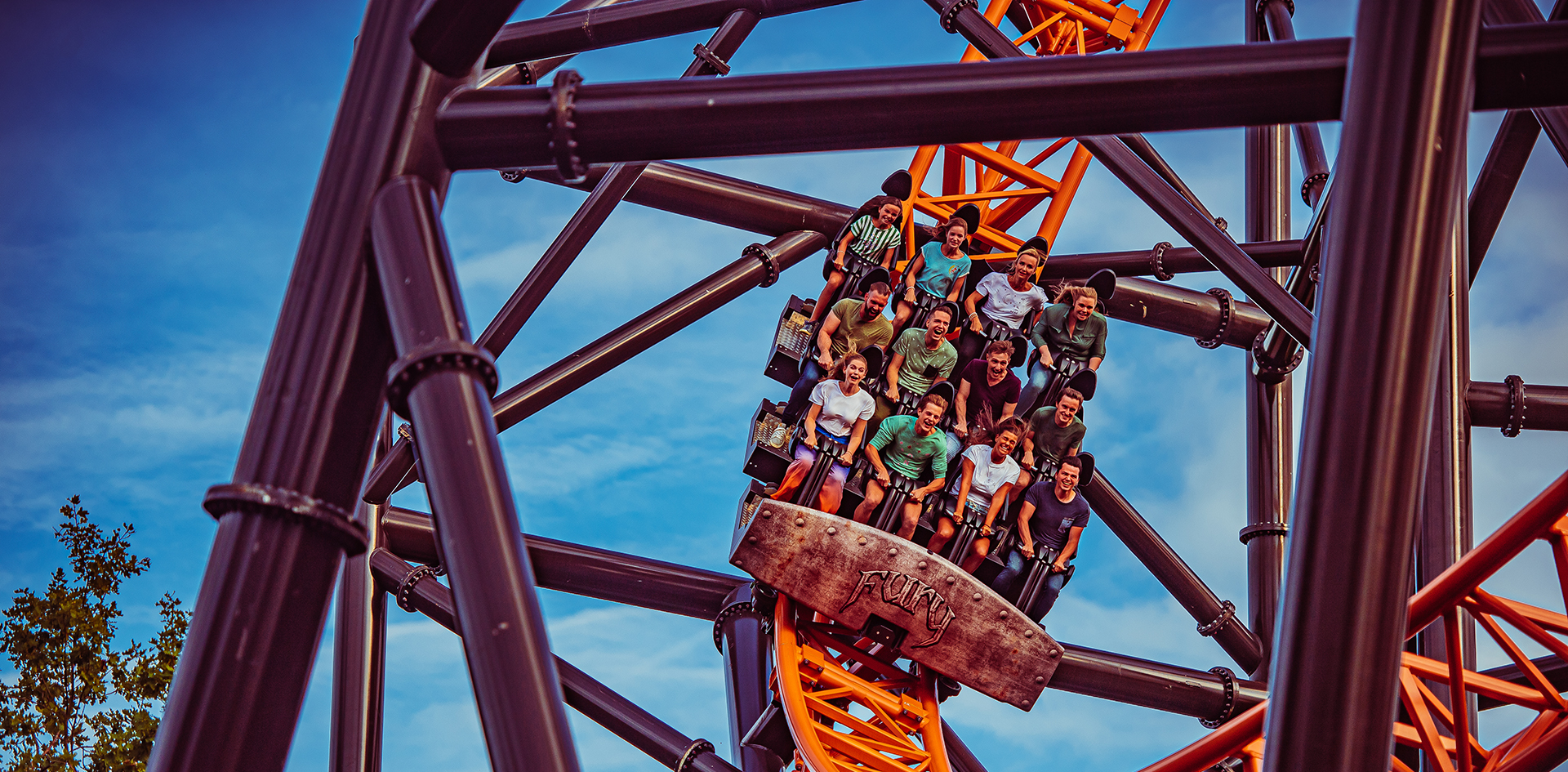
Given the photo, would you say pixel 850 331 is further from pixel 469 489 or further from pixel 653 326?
pixel 469 489

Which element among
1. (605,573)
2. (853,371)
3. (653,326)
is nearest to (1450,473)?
(853,371)

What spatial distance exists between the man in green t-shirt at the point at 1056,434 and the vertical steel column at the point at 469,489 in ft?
24.2

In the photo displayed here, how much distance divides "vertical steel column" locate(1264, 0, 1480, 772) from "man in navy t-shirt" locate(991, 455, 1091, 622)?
6.99m

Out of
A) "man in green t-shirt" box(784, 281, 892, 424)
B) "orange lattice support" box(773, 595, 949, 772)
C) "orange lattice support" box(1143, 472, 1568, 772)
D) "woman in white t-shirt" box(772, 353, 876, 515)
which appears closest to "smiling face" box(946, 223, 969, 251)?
"man in green t-shirt" box(784, 281, 892, 424)

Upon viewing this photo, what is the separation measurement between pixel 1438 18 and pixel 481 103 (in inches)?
94.1

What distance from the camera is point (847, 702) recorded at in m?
10.5

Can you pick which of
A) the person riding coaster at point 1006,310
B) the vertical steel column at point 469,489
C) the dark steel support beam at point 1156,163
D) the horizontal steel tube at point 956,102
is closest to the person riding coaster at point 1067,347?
the person riding coaster at point 1006,310

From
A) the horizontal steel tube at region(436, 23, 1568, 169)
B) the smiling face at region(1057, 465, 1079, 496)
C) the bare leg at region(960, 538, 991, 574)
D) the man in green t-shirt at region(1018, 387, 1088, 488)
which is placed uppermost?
the man in green t-shirt at region(1018, 387, 1088, 488)

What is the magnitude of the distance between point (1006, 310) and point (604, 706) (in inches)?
168

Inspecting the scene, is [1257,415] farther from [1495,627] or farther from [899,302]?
[1495,627]

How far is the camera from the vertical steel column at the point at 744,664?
34.1ft

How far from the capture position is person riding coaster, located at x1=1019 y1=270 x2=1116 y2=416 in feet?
35.7

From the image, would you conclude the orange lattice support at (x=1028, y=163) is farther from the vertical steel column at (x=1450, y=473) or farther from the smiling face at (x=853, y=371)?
the vertical steel column at (x=1450, y=473)

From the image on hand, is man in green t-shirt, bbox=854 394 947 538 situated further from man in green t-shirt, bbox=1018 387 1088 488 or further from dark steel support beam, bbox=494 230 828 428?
dark steel support beam, bbox=494 230 828 428
